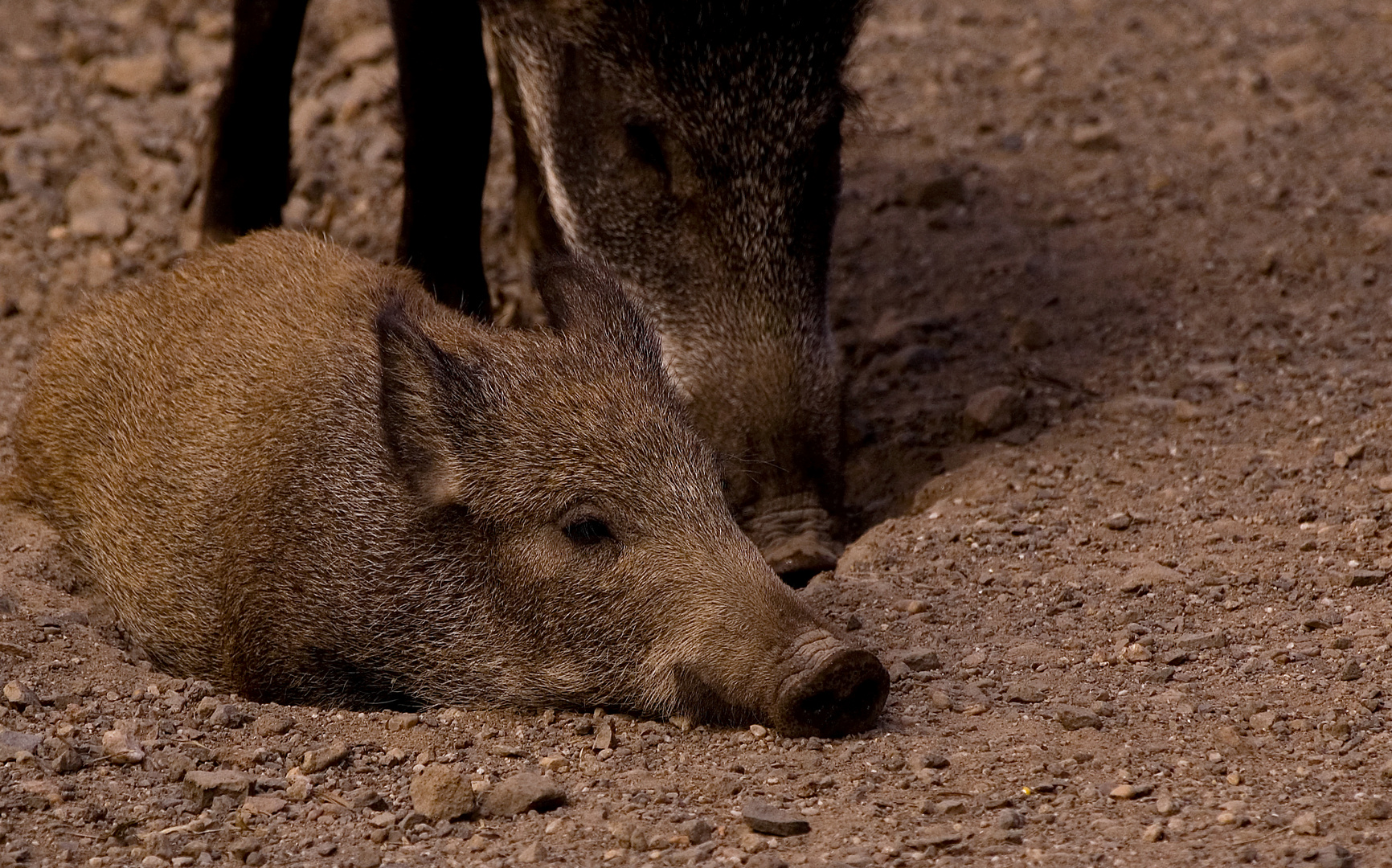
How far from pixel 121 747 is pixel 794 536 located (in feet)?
6.08

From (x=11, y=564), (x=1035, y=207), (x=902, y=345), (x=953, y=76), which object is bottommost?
(x=11, y=564)

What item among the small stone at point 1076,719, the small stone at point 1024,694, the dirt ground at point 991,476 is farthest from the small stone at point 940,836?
the small stone at point 1024,694

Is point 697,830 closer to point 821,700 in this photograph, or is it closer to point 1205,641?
point 821,700

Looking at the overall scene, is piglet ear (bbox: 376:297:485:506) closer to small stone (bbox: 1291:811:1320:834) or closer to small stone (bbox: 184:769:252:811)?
small stone (bbox: 184:769:252:811)

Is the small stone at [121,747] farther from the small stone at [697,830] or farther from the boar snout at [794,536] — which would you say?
the boar snout at [794,536]

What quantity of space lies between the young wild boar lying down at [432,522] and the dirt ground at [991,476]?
0.16m

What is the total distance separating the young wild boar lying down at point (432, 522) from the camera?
154 inches

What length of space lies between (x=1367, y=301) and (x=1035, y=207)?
1.48m

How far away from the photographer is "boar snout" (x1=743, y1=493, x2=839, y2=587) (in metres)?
4.73

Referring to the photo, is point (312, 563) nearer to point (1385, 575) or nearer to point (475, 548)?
point (475, 548)

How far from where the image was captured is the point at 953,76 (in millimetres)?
8242

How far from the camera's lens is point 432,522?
4203mm

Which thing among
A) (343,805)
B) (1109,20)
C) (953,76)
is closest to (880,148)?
(953,76)

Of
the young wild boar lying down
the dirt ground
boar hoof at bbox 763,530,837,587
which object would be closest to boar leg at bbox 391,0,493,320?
the dirt ground
